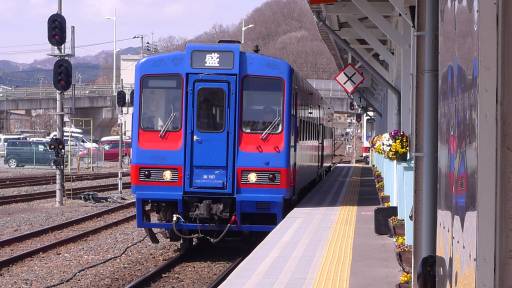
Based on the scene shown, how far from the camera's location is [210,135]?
1056cm

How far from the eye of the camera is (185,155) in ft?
34.6

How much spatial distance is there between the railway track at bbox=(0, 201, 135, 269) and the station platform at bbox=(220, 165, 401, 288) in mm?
3943

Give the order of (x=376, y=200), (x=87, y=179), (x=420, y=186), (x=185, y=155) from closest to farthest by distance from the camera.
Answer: (x=420, y=186)
(x=185, y=155)
(x=376, y=200)
(x=87, y=179)

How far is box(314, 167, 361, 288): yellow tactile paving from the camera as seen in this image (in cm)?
693

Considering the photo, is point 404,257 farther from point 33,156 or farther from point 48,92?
point 48,92

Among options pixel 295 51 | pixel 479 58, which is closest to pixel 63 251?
pixel 479 58

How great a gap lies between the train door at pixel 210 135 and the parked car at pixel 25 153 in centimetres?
3154

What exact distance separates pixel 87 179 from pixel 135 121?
70.0 ft

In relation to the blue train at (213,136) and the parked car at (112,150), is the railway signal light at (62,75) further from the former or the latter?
the parked car at (112,150)

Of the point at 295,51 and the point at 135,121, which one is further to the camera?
the point at 295,51

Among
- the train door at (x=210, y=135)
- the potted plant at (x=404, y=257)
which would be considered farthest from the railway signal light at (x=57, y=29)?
the potted plant at (x=404, y=257)

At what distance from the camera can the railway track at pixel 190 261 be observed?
29.6 ft

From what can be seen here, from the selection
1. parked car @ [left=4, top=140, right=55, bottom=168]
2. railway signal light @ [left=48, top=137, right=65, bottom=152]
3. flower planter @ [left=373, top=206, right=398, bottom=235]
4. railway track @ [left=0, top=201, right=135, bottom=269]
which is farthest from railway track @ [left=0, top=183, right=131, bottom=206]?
parked car @ [left=4, top=140, right=55, bottom=168]

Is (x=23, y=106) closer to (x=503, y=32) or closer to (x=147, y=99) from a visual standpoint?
(x=147, y=99)
